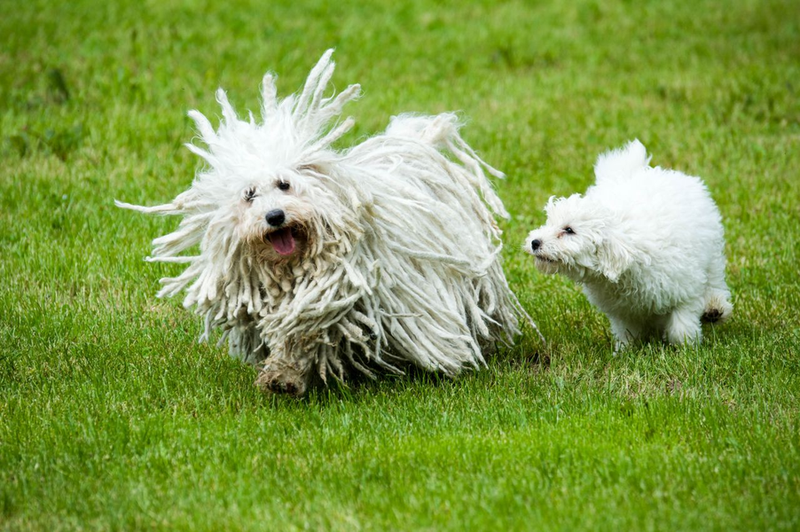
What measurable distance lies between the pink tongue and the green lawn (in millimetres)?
754

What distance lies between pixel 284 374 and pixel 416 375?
73 centimetres

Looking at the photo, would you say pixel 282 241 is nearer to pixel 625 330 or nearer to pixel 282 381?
pixel 282 381

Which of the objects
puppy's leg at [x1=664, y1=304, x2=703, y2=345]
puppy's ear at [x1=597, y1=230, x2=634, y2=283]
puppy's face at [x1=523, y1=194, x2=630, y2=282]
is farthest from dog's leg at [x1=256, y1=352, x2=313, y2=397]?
puppy's leg at [x1=664, y1=304, x2=703, y2=345]

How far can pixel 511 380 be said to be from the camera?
506 centimetres

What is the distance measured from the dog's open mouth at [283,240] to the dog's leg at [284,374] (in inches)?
18.4

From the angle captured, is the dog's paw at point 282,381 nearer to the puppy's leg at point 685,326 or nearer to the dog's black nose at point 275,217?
the dog's black nose at point 275,217

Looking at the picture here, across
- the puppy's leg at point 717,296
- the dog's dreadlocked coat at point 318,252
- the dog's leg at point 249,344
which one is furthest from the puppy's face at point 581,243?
the dog's leg at point 249,344

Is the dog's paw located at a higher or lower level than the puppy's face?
lower

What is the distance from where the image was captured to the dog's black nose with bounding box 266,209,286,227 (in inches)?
172

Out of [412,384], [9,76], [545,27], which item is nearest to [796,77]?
[545,27]

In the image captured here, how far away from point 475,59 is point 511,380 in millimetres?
6859

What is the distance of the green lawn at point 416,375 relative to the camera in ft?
12.7

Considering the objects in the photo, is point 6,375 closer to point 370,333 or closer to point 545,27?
point 370,333

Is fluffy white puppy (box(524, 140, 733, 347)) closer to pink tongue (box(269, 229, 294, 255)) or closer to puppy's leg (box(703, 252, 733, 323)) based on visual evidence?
puppy's leg (box(703, 252, 733, 323))
